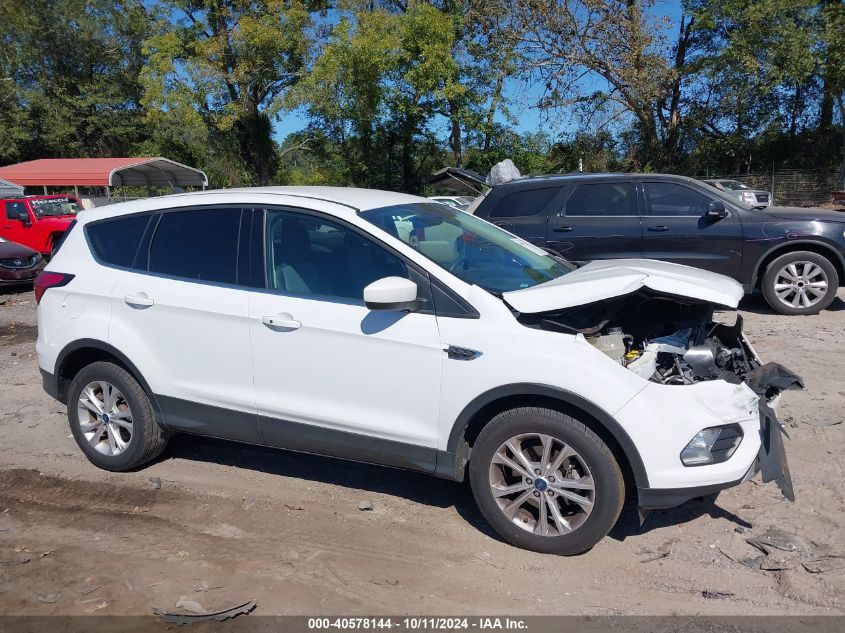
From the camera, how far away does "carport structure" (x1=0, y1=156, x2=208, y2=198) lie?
81.5 ft

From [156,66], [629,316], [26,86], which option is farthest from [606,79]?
[26,86]

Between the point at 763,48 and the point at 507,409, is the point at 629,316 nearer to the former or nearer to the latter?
the point at 507,409

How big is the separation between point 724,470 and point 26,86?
43.1 metres

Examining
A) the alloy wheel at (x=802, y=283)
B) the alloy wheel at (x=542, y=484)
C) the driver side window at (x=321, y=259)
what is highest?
the driver side window at (x=321, y=259)

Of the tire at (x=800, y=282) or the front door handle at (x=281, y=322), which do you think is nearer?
the front door handle at (x=281, y=322)

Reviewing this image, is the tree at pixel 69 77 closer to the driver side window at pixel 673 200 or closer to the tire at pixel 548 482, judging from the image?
the driver side window at pixel 673 200

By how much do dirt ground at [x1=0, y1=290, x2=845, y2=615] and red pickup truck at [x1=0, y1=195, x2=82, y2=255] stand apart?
525 inches

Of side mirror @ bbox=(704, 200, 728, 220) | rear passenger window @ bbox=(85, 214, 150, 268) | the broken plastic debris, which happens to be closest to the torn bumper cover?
the broken plastic debris

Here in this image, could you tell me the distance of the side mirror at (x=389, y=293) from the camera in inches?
144

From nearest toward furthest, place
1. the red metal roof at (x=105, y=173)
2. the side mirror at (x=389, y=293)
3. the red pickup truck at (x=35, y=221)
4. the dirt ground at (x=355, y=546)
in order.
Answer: the dirt ground at (x=355, y=546)
the side mirror at (x=389, y=293)
the red pickup truck at (x=35, y=221)
the red metal roof at (x=105, y=173)

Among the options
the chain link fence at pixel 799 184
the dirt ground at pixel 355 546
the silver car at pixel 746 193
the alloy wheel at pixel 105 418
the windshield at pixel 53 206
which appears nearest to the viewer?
the dirt ground at pixel 355 546

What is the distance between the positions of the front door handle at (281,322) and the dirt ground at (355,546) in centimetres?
112

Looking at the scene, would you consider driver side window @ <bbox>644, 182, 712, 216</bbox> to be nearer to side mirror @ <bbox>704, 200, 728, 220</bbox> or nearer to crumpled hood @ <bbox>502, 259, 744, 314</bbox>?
side mirror @ <bbox>704, 200, 728, 220</bbox>

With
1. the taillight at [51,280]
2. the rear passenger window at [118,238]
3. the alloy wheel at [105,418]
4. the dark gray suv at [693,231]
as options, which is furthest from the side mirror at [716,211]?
the taillight at [51,280]
